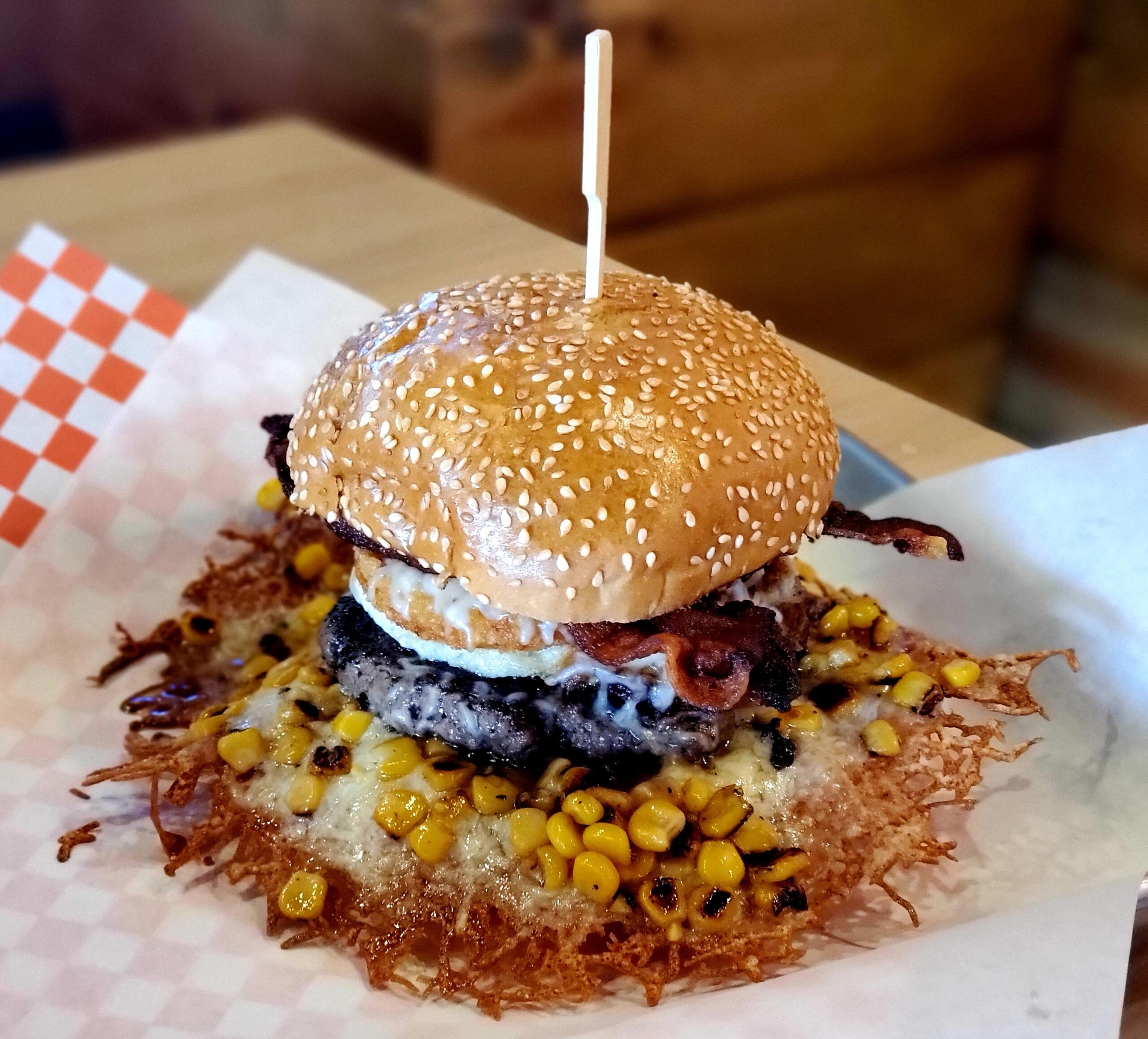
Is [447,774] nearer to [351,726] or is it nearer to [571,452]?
[351,726]

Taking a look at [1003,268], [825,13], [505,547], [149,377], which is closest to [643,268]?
[505,547]

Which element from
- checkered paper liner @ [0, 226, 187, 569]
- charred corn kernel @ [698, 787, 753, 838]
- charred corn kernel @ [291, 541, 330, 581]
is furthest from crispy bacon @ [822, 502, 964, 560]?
checkered paper liner @ [0, 226, 187, 569]

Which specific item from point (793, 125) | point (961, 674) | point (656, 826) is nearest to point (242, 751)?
point (656, 826)

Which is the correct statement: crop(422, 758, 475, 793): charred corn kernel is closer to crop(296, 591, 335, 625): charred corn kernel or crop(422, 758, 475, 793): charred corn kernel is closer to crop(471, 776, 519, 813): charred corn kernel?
crop(471, 776, 519, 813): charred corn kernel

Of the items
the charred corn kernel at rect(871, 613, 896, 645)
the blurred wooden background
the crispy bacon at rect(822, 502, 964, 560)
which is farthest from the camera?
the blurred wooden background

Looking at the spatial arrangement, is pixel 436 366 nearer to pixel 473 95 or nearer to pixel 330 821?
pixel 330 821
